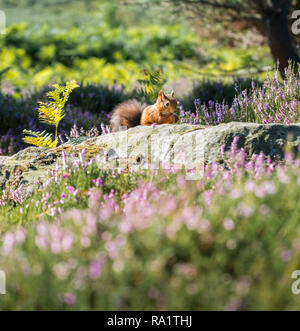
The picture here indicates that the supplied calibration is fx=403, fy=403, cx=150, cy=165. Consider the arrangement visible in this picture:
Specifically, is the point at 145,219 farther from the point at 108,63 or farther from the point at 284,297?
the point at 108,63

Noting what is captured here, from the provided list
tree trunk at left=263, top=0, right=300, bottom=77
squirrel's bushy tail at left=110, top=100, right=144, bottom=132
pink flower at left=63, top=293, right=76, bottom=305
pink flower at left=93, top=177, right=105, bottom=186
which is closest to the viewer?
pink flower at left=63, top=293, right=76, bottom=305

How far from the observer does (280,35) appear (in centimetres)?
780

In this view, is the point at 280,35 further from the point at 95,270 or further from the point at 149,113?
the point at 95,270

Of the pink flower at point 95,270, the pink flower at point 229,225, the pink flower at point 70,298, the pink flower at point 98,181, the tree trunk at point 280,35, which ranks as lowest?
the pink flower at point 70,298

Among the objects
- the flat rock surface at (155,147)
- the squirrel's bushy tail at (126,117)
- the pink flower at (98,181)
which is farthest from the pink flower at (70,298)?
the squirrel's bushy tail at (126,117)

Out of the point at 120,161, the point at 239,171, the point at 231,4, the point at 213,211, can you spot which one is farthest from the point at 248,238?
the point at 231,4

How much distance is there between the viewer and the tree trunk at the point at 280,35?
304 inches

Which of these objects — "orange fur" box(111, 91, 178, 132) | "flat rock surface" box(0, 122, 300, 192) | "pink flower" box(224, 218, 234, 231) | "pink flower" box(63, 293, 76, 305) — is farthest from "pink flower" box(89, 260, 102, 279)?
"orange fur" box(111, 91, 178, 132)

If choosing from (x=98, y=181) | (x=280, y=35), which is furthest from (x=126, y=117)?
(x=280, y=35)

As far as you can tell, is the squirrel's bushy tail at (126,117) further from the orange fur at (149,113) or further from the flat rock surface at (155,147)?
the flat rock surface at (155,147)

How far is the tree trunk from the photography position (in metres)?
7.72

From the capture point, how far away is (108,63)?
14.0 metres

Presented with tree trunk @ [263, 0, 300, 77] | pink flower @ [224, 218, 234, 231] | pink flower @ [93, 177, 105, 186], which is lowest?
pink flower @ [224, 218, 234, 231]

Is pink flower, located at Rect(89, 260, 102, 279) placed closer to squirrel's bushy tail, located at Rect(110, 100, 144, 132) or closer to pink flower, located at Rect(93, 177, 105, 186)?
pink flower, located at Rect(93, 177, 105, 186)
